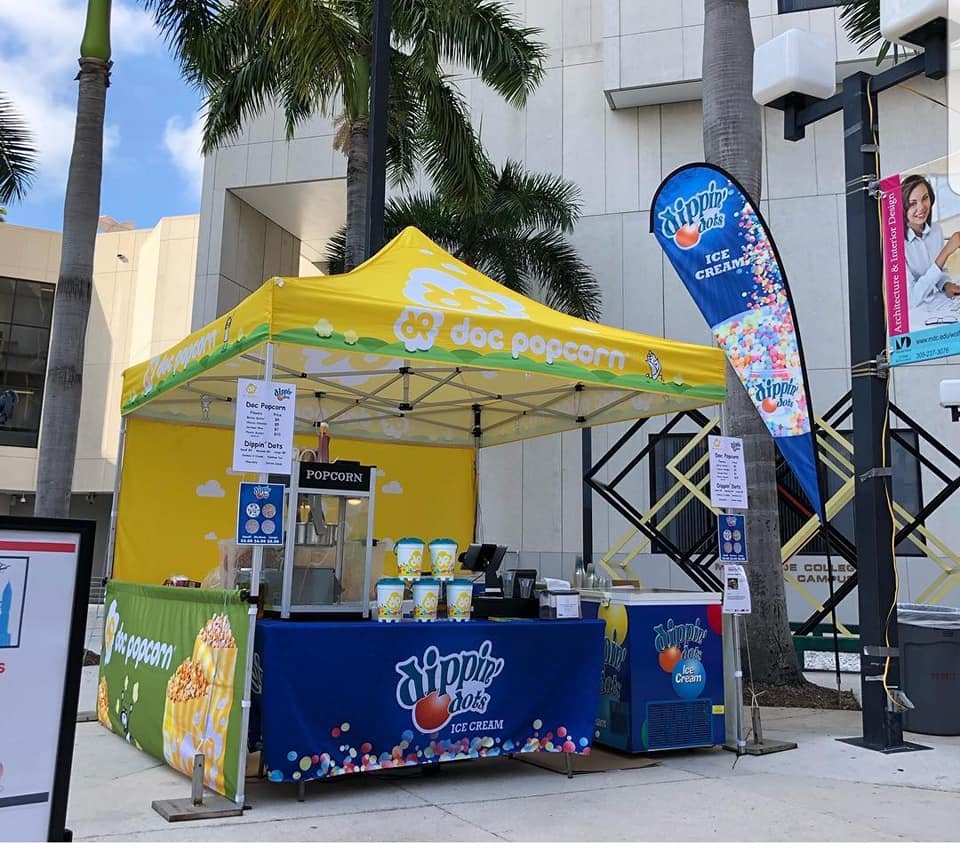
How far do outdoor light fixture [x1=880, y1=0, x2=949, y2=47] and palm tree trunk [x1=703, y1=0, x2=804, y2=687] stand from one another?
126 inches

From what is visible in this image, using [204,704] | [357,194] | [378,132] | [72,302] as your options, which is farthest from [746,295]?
[72,302]

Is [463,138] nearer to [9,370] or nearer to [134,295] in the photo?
[134,295]

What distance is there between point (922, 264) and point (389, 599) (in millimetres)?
4407

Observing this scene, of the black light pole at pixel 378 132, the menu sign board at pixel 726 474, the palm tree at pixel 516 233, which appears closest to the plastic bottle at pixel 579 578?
the menu sign board at pixel 726 474

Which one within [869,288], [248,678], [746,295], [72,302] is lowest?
[248,678]

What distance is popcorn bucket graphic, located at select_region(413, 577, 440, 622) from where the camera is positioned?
5.70 meters

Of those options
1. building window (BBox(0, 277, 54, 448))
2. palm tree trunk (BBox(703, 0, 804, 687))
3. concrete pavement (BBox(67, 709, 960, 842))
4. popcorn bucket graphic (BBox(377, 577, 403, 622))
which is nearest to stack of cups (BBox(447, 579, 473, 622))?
popcorn bucket graphic (BBox(377, 577, 403, 622))

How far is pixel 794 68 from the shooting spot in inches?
284

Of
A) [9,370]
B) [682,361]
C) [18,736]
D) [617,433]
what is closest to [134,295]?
[9,370]

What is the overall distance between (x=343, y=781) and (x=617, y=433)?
12.0m

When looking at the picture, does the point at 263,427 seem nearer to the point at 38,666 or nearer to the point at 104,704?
the point at 38,666

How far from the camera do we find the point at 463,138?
1383 centimetres

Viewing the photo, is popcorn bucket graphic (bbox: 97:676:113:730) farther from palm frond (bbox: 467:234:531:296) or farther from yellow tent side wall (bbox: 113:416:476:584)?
palm frond (bbox: 467:234:531:296)

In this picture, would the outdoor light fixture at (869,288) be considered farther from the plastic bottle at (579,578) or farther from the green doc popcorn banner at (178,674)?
the green doc popcorn banner at (178,674)
